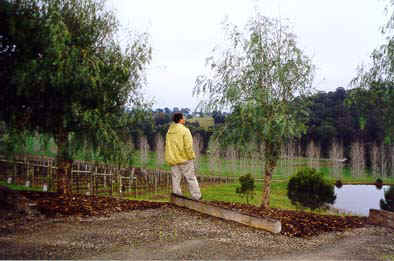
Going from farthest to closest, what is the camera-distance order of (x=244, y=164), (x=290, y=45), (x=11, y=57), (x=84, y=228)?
1. (x=244, y=164)
2. (x=290, y=45)
3. (x=11, y=57)
4. (x=84, y=228)

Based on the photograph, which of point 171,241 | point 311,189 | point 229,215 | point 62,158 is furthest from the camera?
point 311,189

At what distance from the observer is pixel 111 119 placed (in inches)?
527

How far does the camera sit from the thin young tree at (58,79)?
11.0 metres

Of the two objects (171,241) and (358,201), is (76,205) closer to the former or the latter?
(171,241)

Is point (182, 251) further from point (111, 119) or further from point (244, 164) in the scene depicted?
point (244, 164)

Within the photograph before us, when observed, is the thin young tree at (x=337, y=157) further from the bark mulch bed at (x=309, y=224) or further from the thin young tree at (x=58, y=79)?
the thin young tree at (x=58, y=79)

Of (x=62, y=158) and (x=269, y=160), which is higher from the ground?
(x=62, y=158)

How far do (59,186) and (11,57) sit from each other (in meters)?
5.42

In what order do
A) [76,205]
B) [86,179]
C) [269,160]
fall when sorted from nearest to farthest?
[76,205] → [269,160] → [86,179]

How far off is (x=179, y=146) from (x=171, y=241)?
3598 millimetres

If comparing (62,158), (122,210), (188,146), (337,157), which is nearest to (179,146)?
(188,146)

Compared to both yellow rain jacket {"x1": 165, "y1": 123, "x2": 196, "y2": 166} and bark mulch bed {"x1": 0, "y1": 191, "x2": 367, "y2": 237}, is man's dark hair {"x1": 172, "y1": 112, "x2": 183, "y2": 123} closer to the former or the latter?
yellow rain jacket {"x1": 165, "y1": 123, "x2": 196, "y2": 166}

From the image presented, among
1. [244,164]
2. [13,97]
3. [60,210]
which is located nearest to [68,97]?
[13,97]

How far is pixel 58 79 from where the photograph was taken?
10.9 meters
